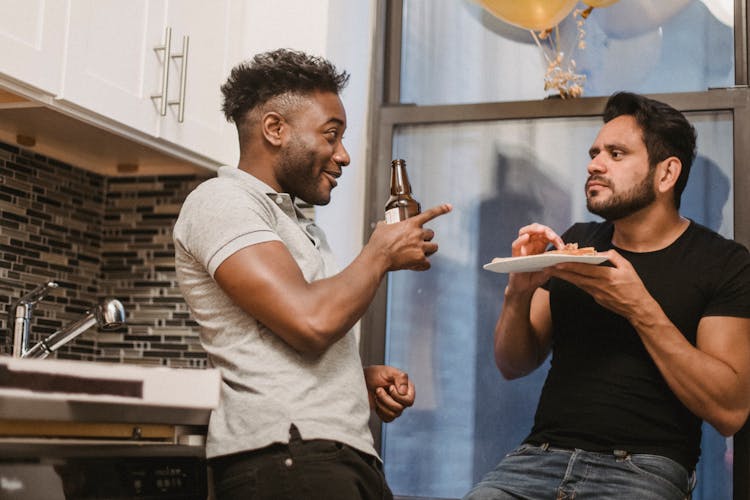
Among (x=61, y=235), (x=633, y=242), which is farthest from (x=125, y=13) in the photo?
(x=633, y=242)

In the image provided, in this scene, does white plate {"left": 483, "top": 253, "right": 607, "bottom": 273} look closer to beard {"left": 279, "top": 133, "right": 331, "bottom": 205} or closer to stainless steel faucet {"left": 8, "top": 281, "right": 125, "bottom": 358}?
beard {"left": 279, "top": 133, "right": 331, "bottom": 205}

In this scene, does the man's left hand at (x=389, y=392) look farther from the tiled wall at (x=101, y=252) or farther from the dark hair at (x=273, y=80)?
the tiled wall at (x=101, y=252)

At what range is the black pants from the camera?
126 centimetres

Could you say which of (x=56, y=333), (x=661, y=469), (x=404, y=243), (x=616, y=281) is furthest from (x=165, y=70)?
(x=661, y=469)

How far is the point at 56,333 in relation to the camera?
205cm


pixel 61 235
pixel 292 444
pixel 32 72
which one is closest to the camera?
pixel 292 444

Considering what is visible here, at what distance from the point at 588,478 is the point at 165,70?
132 cm

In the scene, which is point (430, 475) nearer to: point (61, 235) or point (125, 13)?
point (61, 235)

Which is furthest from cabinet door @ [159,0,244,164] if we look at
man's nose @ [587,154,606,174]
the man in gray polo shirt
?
man's nose @ [587,154,606,174]

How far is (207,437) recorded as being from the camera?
1.35 meters

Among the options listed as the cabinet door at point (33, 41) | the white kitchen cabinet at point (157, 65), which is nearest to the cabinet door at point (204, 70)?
the white kitchen cabinet at point (157, 65)

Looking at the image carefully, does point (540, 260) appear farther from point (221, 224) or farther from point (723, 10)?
point (723, 10)

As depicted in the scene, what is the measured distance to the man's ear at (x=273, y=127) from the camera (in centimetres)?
154

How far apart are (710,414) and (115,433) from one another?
1.28m
